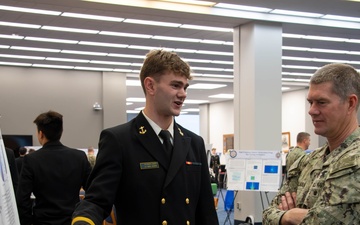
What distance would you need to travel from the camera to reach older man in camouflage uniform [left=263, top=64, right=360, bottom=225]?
→ 215 centimetres

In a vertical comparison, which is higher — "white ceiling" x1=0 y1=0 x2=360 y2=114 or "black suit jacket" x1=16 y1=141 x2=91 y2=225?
"white ceiling" x1=0 y1=0 x2=360 y2=114

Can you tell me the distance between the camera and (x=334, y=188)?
7.16 ft

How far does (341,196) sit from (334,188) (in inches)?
1.9

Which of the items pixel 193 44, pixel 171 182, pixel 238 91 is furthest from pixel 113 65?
pixel 171 182

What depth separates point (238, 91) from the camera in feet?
36.5

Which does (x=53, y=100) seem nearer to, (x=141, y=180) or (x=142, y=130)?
(x=142, y=130)

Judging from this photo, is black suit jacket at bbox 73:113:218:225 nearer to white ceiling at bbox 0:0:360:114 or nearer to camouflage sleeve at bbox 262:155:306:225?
camouflage sleeve at bbox 262:155:306:225

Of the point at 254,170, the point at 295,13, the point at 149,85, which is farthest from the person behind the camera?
the point at 295,13

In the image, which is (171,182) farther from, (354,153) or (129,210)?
(354,153)

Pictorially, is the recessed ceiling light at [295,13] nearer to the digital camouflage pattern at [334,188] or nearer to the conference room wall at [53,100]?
the digital camouflage pattern at [334,188]

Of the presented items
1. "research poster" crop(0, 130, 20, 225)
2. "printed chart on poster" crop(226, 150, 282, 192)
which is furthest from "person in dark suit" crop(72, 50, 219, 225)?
"printed chart on poster" crop(226, 150, 282, 192)

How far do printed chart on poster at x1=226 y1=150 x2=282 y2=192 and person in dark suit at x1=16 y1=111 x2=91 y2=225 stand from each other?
5264mm

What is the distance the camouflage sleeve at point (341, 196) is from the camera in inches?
84.2

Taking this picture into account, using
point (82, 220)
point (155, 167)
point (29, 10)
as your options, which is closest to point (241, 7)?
point (29, 10)
